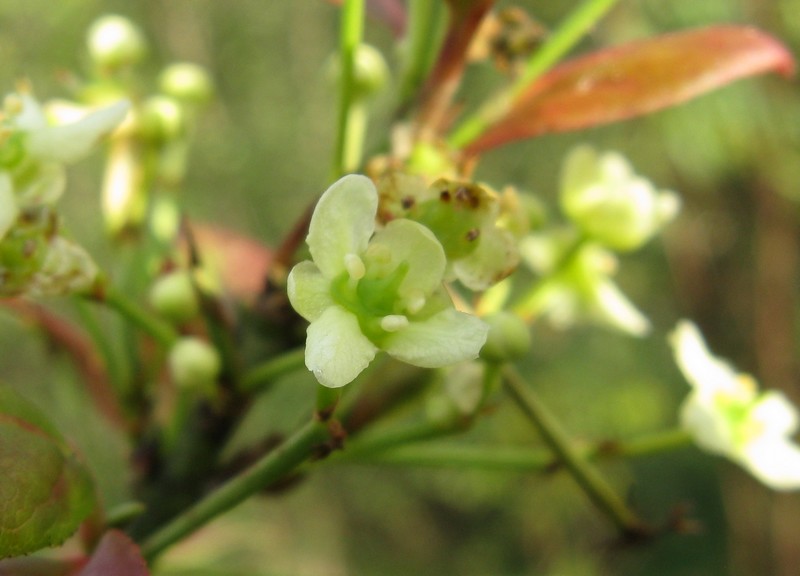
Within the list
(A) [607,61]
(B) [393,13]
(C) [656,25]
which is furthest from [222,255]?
(C) [656,25]

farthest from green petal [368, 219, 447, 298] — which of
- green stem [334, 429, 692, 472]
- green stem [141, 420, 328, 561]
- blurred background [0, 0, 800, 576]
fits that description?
blurred background [0, 0, 800, 576]

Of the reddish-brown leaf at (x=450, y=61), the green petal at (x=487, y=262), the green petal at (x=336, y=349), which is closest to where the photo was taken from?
the green petal at (x=336, y=349)

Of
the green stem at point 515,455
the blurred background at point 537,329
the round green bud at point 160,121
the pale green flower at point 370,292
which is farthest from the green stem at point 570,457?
the blurred background at point 537,329

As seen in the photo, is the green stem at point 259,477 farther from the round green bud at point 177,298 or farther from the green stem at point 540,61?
the green stem at point 540,61

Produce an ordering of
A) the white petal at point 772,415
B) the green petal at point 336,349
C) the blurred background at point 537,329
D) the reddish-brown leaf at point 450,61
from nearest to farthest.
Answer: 1. the green petal at point 336,349
2. the reddish-brown leaf at point 450,61
3. the white petal at point 772,415
4. the blurred background at point 537,329

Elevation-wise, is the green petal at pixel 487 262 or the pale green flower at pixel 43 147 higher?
the pale green flower at pixel 43 147

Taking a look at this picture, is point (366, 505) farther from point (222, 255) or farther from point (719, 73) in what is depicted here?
point (719, 73)

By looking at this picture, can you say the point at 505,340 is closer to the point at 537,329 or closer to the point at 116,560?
the point at 116,560

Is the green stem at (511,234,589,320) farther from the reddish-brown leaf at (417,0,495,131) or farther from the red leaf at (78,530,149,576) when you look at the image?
the red leaf at (78,530,149,576)
